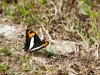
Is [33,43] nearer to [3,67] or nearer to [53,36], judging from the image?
[3,67]

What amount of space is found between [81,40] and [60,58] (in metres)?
0.43

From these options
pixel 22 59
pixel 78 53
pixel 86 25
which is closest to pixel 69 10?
pixel 86 25

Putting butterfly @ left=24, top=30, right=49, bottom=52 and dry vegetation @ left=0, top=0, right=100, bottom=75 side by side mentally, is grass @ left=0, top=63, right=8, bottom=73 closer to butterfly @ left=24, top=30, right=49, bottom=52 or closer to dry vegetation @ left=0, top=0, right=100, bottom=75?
dry vegetation @ left=0, top=0, right=100, bottom=75

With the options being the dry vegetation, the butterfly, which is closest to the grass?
the dry vegetation

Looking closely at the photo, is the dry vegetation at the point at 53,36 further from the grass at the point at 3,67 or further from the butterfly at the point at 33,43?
the butterfly at the point at 33,43

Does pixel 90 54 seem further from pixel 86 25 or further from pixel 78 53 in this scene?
pixel 86 25

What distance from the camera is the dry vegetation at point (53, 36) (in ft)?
12.5

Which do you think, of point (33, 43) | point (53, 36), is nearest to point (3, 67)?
point (33, 43)

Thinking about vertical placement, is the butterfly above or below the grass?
above

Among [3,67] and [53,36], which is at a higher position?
[53,36]

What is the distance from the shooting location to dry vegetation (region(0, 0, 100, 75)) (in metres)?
3.82

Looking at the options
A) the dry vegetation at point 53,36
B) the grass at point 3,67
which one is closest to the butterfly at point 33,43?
the dry vegetation at point 53,36

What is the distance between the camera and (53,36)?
14.3 ft

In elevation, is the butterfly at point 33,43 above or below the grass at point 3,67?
above
